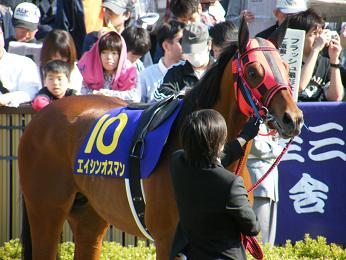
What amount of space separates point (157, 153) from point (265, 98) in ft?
2.84

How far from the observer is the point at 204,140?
4.15 meters

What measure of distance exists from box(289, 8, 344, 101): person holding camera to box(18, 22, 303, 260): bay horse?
2.56 metres

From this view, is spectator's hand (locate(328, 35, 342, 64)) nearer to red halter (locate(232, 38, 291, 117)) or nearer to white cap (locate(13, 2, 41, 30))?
red halter (locate(232, 38, 291, 117))

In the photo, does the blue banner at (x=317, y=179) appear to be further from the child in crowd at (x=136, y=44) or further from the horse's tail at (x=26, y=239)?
the horse's tail at (x=26, y=239)

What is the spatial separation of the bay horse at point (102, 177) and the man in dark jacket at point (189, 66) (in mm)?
479

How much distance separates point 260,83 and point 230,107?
1.02 ft

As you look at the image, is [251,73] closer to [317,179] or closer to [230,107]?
[230,107]

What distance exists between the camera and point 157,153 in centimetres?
523

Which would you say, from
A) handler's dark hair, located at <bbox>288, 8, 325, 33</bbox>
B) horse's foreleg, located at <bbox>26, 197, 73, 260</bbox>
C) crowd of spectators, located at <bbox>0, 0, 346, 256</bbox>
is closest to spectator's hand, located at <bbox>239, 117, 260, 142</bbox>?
crowd of spectators, located at <bbox>0, 0, 346, 256</bbox>

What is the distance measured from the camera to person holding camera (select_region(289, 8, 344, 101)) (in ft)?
26.7

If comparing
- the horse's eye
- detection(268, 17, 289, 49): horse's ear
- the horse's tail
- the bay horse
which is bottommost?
the horse's tail

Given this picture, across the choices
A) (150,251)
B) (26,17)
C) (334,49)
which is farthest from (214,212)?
(26,17)

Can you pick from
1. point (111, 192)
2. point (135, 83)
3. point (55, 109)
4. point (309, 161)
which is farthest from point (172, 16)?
point (111, 192)

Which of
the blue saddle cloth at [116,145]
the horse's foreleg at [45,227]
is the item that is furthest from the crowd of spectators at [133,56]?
the horse's foreleg at [45,227]
